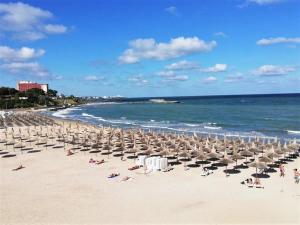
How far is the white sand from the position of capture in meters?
17.2

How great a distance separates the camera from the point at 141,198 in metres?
20.1

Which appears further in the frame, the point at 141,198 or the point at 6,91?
the point at 6,91

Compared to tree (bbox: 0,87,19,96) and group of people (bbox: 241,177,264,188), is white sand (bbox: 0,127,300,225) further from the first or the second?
tree (bbox: 0,87,19,96)

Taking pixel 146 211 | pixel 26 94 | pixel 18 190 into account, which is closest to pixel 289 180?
pixel 146 211

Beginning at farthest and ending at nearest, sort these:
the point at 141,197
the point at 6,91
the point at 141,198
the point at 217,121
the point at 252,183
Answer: the point at 6,91, the point at 217,121, the point at 252,183, the point at 141,197, the point at 141,198

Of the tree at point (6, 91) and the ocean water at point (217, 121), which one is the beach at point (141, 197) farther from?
the tree at point (6, 91)

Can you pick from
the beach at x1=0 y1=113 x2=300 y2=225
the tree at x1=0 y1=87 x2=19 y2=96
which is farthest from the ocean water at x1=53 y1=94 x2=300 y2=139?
the tree at x1=0 y1=87 x2=19 y2=96

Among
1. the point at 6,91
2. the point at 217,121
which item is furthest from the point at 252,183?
the point at 6,91

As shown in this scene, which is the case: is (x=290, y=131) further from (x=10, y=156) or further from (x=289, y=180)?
(x=10, y=156)

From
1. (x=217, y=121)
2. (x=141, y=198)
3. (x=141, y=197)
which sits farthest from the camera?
(x=217, y=121)

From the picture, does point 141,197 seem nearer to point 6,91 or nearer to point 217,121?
point 217,121

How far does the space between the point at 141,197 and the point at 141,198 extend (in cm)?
19

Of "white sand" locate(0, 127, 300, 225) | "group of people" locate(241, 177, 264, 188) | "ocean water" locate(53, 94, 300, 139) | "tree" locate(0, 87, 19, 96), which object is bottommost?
"white sand" locate(0, 127, 300, 225)

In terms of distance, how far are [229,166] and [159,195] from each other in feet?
28.3
